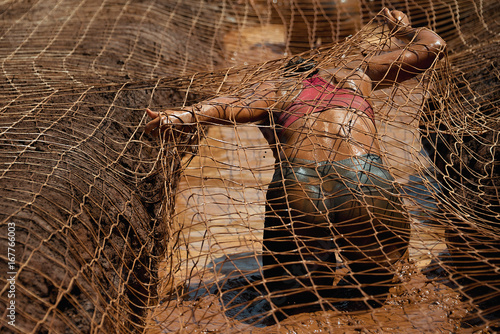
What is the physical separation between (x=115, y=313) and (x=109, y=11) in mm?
4414

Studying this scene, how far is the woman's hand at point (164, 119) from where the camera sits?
2.78m

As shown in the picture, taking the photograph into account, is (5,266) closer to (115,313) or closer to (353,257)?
(115,313)

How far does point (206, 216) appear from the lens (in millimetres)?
3244

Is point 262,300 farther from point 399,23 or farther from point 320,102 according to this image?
point 399,23

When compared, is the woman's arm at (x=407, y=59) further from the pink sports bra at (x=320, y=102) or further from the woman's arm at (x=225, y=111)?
the woman's arm at (x=225, y=111)

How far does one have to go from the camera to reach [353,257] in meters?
2.75

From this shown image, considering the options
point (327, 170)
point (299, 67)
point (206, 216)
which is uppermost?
point (299, 67)

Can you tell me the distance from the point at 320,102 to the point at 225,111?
21.6 inches

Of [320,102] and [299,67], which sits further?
[299,67]

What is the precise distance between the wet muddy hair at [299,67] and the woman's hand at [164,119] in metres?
0.72

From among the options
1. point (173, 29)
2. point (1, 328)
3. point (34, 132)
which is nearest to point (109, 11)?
point (173, 29)

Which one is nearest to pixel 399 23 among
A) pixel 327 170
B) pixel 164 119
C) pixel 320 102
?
pixel 320 102

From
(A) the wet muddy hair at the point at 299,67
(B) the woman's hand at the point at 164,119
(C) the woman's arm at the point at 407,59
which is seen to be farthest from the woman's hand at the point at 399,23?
(B) the woman's hand at the point at 164,119

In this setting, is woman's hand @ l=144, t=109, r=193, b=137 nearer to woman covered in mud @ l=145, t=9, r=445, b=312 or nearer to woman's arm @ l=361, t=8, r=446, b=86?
woman covered in mud @ l=145, t=9, r=445, b=312
